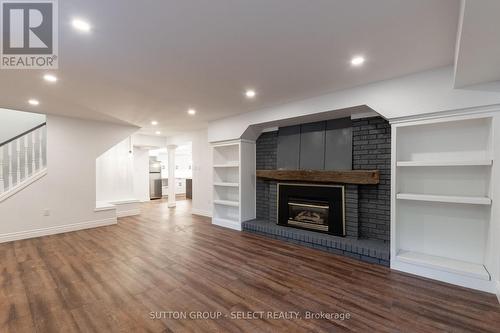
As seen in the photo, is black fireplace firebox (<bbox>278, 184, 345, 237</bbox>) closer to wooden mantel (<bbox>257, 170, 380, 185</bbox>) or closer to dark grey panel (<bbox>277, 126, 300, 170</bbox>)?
wooden mantel (<bbox>257, 170, 380, 185</bbox>)

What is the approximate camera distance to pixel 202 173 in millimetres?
6441

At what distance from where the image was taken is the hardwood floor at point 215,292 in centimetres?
192

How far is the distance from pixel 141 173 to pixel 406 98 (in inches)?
353

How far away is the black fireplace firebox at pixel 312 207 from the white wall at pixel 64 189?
430 centimetres

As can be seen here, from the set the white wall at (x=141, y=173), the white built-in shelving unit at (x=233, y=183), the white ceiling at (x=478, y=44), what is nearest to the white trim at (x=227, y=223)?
the white built-in shelving unit at (x=233, y=183)

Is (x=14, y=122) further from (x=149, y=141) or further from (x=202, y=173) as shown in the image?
(x=202, y=173)

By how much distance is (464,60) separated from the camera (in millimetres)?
1948

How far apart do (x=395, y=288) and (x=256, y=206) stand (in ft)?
10.4

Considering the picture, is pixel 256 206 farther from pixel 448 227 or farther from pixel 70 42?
pixel 70 42

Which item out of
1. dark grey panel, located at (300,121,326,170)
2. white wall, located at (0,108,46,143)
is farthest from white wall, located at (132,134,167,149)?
dark grey panel, located at (300,121,326,170)

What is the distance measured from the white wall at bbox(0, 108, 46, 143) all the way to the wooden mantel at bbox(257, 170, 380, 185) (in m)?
5.40

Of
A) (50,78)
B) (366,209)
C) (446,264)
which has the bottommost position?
(446,264)

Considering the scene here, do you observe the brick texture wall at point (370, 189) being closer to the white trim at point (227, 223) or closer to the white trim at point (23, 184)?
the white trim at point (227, 223)

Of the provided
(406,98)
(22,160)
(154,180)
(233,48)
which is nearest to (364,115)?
(406,98)
